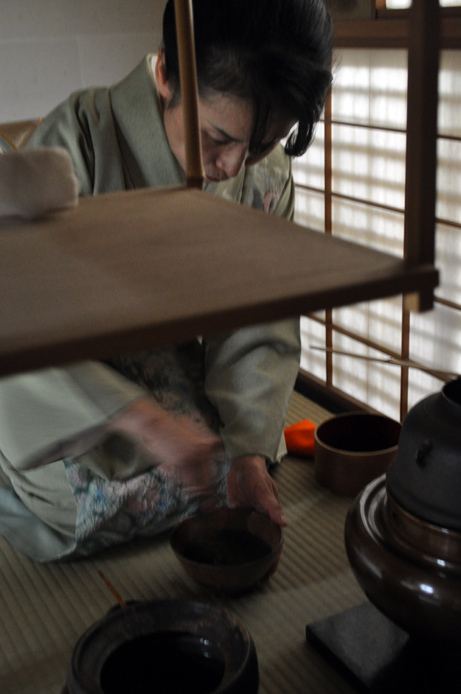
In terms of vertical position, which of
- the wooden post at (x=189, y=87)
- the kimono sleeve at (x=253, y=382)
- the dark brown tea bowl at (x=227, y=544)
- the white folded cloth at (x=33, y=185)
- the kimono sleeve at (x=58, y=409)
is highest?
the wooden post at (x=189, y=87)

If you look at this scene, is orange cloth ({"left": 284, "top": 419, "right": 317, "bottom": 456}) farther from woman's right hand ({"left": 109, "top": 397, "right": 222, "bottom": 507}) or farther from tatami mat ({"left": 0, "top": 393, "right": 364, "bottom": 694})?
woman's right hand ({"left": 109, "top": 397, "right": 222, "bottom": 507})

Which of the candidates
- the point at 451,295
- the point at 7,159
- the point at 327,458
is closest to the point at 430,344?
the point at 451,295

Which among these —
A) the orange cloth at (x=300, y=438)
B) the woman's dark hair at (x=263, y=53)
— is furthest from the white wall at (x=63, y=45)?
the woman's dark hair at (x=263, y=53)

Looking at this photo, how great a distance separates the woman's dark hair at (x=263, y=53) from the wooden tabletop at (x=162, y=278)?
822mm

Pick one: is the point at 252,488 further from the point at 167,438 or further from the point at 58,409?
the point at 167,438

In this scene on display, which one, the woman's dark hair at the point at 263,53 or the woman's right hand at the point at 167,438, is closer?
the woman's right hand at the point at 167,438

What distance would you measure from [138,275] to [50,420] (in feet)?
2.70

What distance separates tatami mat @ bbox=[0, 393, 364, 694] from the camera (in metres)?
1.73

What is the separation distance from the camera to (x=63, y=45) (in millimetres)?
3502

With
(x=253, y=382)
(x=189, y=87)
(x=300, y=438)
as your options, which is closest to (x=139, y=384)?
(x=253, y=382)

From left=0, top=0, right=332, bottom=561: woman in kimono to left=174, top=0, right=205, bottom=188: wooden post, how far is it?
0.19 meters

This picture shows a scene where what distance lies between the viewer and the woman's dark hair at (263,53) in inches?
60.2

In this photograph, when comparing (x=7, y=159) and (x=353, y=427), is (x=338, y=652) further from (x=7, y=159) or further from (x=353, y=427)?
(x=7, y=159)

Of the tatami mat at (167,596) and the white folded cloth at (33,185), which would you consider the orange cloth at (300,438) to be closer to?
the tatami mat at (167,596)
